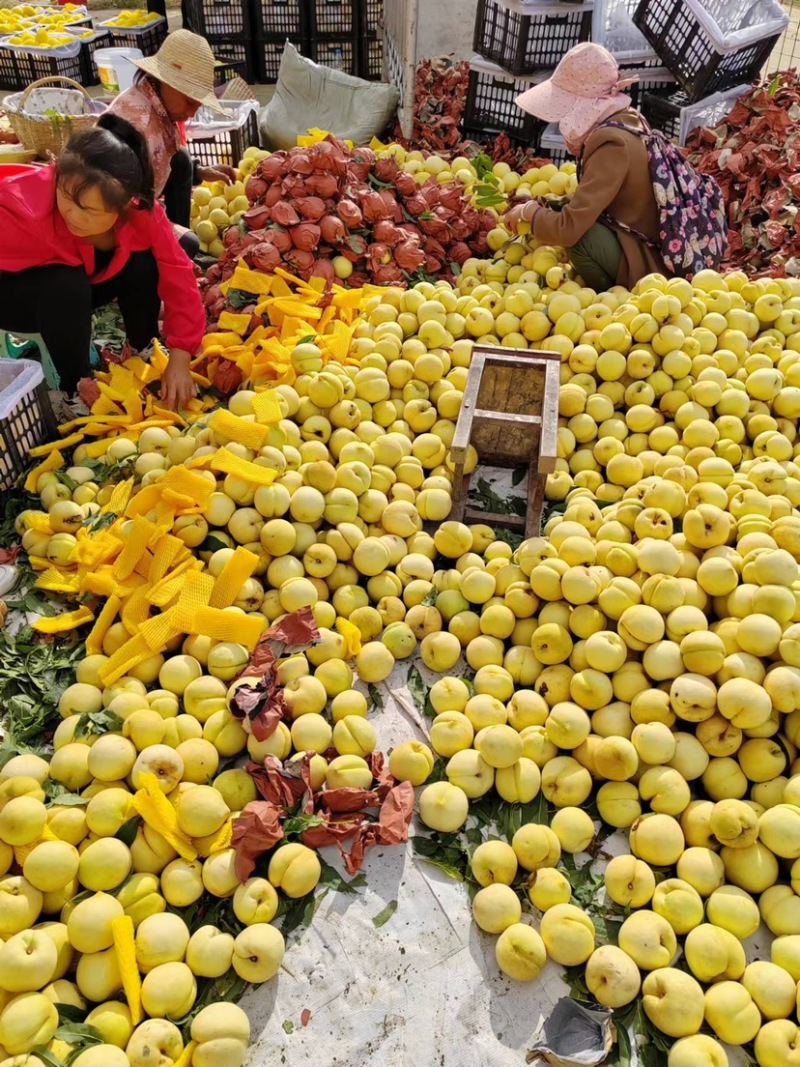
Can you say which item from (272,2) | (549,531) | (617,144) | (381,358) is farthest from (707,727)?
(272,2)

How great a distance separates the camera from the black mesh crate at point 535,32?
585cm

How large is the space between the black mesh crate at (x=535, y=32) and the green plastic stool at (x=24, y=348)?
4228mm

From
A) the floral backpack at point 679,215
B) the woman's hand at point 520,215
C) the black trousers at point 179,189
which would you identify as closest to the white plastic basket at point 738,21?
the floral backpack at point 679,215

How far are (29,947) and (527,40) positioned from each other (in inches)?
252

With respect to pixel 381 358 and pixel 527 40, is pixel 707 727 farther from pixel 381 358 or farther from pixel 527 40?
pixel 527 40

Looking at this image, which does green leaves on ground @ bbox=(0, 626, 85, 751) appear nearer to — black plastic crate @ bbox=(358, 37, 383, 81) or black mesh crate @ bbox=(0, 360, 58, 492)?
black mesh crate @ bbox=(0, 360, 58, 492)

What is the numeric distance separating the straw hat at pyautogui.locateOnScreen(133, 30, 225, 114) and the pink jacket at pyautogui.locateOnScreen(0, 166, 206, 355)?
85 cm

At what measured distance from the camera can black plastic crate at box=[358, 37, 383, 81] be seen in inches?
333

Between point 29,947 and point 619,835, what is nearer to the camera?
point 29,947

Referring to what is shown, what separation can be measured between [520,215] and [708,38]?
2606mm

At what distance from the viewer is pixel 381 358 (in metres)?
3.60

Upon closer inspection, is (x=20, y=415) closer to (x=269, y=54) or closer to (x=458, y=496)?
(x=458, y=496)

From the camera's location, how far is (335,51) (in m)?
8.41

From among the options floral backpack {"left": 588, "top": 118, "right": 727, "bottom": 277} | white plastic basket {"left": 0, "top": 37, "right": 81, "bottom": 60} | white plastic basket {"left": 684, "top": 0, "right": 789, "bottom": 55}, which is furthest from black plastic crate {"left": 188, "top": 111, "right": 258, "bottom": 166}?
white plastic basket {"left": 0, "top": 37, "right": 81, "bottom": 60}
